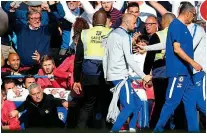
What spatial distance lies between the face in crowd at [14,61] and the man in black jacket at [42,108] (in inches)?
11.4

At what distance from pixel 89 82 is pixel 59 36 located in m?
0.66

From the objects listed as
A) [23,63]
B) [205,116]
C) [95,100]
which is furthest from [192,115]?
[23,63]

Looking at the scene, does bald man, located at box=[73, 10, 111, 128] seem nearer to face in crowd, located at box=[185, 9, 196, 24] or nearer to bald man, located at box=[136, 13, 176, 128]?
bald man, located at box=[136, 13, 176, 128]

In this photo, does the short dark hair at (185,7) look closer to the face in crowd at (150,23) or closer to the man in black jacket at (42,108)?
the face in crowd at (150,23)

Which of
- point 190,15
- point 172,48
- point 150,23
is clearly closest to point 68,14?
point 150,23

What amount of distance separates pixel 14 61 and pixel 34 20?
0.55 metres

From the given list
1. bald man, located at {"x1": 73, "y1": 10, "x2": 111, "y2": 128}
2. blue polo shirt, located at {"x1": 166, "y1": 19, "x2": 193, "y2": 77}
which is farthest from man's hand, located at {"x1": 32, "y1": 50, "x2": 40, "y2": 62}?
blue polo shirt, located at {"x1": 166, "y1": 19, "x2": 193, "y2": 77}

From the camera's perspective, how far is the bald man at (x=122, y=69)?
46.3 ft

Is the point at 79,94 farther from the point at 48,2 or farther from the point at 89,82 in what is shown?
the point at 48,2

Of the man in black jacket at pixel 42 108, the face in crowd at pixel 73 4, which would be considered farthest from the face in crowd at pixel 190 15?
the man in black jacket at pixel 42 108

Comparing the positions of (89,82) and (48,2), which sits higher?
(48,2)

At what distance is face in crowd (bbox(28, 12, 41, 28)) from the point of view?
14305mm

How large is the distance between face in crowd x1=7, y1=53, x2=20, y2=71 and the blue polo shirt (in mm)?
1797
